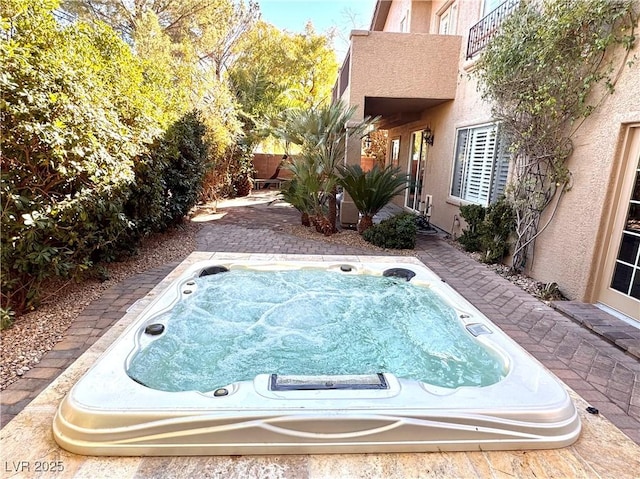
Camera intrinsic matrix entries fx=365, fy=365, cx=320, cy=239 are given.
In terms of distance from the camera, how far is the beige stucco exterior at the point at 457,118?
4434mm

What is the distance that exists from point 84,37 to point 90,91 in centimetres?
87

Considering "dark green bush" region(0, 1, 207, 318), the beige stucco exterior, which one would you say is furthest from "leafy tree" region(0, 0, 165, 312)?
the beige stucco exterior

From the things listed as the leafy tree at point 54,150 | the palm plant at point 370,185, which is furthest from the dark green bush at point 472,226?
the leafy tree at point 54,150

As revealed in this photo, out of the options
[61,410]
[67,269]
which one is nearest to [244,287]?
[67,269]

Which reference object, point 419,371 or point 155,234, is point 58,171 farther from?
point 419,371

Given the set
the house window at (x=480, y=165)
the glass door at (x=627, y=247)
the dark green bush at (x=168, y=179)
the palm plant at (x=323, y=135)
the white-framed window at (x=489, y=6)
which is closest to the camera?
the glass door at (x=627, y=247)

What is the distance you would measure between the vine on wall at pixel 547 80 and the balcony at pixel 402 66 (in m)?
2.23

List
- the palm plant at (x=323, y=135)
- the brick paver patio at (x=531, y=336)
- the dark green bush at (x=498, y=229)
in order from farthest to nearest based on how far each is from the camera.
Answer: the palm plant at (x=323, y=135), the dark green bush at (x=498, y=229), the brick paver patio at (x=531, y=336)

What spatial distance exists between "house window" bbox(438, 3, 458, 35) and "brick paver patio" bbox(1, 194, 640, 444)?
19.5ft

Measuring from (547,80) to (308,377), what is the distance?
516 centimetres

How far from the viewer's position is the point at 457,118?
8.42 meters

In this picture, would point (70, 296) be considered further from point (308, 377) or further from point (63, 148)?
point (308, 377)

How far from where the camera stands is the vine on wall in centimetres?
438

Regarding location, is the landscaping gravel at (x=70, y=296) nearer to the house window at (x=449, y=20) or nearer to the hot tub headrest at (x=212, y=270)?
the hot tub headrest at (x=212, y=270)
